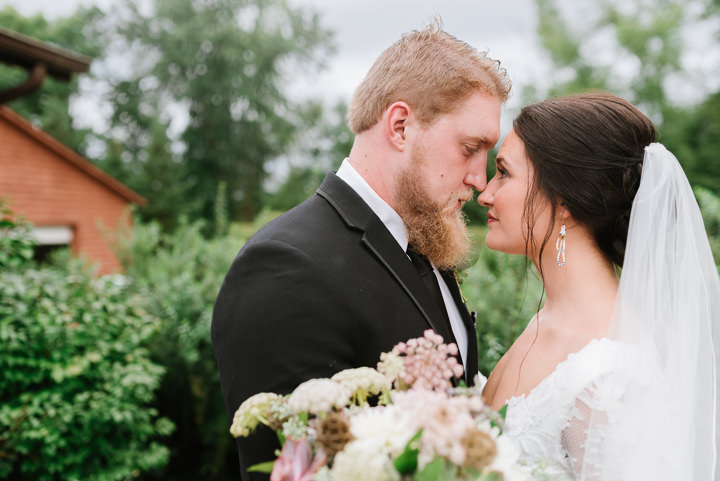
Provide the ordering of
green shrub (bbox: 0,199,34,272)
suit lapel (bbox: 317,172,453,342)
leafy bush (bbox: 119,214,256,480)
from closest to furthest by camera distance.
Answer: suit lapel (bbox: 317,172,453,342), green shrub (bbox: 0,199,34,272), leafy bush (bbox: 119,214,256,480)

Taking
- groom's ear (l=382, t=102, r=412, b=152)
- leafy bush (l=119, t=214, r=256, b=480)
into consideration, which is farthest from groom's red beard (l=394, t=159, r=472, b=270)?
leafy bush (l=119, t=214, r=256, b=480)

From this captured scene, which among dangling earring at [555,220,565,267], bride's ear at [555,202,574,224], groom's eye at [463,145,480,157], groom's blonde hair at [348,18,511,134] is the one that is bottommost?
dangling earring at [555,220,565,267]

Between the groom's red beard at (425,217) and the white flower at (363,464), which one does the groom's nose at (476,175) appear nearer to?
the groom's red beard at (425,217)

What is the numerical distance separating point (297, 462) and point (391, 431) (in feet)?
0.70

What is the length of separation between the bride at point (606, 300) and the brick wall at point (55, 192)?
9790mm

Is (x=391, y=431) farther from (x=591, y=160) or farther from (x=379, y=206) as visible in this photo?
(x=591, y=160)

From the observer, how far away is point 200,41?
30.0 m

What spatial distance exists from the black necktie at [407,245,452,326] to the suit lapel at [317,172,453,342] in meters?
0.14

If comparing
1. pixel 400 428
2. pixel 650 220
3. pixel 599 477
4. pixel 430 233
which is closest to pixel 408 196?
pixel 430 233

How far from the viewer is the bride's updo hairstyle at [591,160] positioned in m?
2.52

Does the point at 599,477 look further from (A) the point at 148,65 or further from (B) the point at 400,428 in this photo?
(A) the point at 148,65

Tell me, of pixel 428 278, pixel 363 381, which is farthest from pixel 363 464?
pixel 428 278

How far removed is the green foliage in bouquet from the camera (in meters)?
4.09

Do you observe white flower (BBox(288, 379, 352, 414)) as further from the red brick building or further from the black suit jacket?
the red brick building
